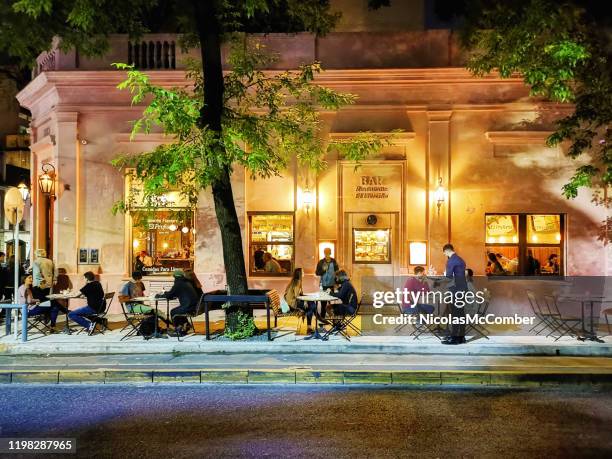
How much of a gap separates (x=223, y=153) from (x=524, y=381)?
6.08 meters

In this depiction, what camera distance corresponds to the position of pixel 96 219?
14.4 meters

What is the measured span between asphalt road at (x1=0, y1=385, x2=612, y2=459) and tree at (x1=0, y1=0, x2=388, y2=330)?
360cm

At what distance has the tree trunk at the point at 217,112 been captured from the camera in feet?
31.9

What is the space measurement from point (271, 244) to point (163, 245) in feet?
10.1

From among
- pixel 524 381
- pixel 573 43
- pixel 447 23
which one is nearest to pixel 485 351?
pixel 524 381

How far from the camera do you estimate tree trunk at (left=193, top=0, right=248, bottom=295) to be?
9.72 m

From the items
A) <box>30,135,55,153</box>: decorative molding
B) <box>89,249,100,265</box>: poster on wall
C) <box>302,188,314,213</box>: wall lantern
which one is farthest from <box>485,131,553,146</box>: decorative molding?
<box>30,135,55,153</box>: decorative molding

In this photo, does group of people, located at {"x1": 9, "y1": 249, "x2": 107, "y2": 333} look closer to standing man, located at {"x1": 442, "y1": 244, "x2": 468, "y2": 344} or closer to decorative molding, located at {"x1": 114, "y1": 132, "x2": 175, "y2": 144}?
decorative molding, located at {"x1": 114, "y1": 132, "x2": 175, "y2": 144}

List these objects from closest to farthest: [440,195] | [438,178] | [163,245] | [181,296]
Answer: [181,296]
[440,195]
[438,178]
[163,245]

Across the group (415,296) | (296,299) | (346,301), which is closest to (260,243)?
(296,299)

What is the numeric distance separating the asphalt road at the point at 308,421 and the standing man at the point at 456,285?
8.47 feet

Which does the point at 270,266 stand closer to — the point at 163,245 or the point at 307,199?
the point at 307,199

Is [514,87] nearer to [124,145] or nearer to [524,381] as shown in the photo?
[524,381]

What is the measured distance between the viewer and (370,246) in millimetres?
14062
